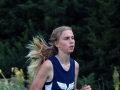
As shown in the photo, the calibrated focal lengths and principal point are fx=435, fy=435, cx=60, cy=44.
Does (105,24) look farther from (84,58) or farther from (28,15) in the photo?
(28,15)

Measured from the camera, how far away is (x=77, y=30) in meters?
9.23

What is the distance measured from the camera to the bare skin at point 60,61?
4.10 meters

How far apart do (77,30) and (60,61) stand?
4993 millimetres

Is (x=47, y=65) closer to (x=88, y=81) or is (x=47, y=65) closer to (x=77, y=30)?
(x=88, y=81)

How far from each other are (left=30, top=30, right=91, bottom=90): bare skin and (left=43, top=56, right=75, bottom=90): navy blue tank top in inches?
1.5

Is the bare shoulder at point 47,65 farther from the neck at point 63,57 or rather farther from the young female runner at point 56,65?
the neck at point 63,57

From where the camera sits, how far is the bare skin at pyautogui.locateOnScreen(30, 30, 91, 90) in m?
4.10

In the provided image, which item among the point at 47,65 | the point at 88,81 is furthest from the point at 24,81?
the point at 47,65

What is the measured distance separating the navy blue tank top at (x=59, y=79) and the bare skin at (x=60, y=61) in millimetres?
39

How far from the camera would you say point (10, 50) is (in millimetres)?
9445

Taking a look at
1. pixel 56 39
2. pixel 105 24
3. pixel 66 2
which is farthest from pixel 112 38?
pixel 56 39

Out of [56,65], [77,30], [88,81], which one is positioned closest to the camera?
[56,65]

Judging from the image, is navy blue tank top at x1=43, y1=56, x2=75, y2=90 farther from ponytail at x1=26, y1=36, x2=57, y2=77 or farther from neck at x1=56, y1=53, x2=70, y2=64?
ponytail at x1=26, y1=36, x2=57, y2=77

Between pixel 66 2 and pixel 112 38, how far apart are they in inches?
51.0
